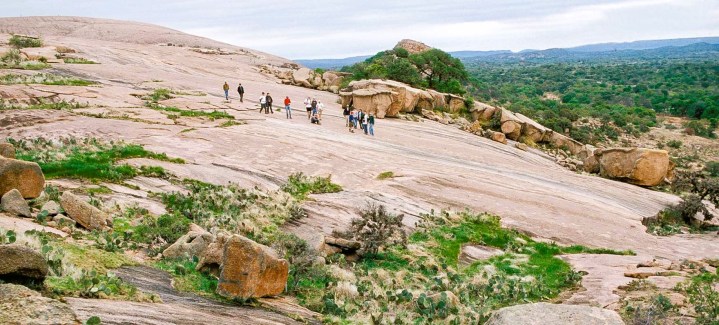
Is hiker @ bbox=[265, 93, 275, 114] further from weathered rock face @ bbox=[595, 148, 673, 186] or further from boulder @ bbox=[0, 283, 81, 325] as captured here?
boulder @ bbox=[0, 283, 81, 325]

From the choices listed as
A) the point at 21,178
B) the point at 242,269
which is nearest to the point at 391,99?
the point at 21,178

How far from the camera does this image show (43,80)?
31562 millimetres

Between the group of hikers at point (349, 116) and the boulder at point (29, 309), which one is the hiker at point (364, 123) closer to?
the group of hikers at point (349, 116)

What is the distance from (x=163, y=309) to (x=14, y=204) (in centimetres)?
575

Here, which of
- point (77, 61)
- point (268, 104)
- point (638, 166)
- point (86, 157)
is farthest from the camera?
point (77, 61)

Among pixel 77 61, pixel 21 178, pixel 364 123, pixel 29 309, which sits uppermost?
pixel 77 61

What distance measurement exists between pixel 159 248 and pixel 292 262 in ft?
9.08

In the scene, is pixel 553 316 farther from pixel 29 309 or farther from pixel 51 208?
pixel 51 208

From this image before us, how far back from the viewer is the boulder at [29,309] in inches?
228

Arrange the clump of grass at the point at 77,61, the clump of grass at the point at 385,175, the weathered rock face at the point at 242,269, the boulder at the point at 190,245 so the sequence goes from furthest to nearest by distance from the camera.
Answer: the clump of grass at the point at 77,61
the clump of grass at the point at 385,175
the boulder at the point at 190,245
the weathered rock face at the point at 242,269

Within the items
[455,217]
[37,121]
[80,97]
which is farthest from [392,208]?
[80,97]

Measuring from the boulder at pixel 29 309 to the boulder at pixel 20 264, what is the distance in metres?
0.66

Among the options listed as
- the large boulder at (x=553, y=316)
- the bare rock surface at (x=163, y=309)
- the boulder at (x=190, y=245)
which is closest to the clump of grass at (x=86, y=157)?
the boulder at (x=190, y=245)

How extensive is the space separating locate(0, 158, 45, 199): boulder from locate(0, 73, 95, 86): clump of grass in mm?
19855
